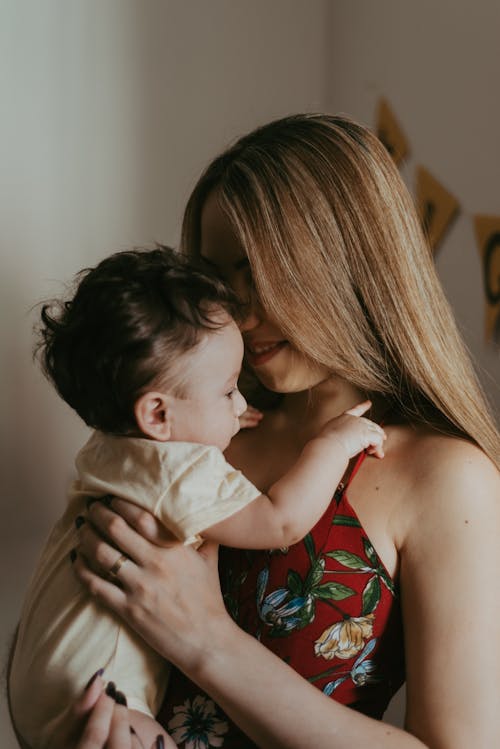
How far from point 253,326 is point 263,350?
0.17ft

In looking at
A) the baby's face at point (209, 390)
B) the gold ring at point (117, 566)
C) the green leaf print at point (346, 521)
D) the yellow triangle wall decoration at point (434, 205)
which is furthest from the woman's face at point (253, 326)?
the yellow triangle wall decoration at point (434, 205)

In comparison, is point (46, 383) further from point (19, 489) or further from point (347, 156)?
point (347, 156)

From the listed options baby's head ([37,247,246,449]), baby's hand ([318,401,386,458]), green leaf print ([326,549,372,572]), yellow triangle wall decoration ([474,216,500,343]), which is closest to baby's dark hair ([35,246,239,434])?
baby's head ([37,247,246,449])

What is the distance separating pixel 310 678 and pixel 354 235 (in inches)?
23.4

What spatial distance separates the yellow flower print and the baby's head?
0.28 meters

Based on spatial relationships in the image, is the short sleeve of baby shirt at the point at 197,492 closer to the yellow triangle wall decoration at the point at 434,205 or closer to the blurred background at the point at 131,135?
the blurred background at the point at 131,135

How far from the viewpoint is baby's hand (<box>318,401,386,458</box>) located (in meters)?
1.12

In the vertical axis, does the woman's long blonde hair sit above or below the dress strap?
above

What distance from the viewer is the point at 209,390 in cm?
108

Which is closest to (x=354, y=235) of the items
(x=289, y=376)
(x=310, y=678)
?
(x=289, y=376)

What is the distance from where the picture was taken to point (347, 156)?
1.20 metres

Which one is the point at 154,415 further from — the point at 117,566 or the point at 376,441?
the point at 376,441

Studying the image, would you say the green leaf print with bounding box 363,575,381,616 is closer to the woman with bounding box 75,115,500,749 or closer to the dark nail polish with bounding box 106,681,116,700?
the woman with bounding box 75,115,500,749

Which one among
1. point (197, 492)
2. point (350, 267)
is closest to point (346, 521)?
point (197, 492)
